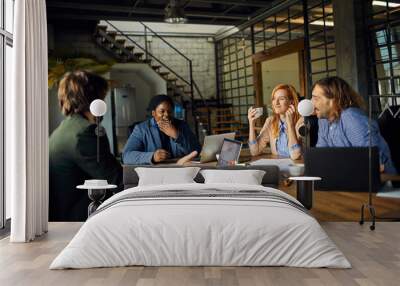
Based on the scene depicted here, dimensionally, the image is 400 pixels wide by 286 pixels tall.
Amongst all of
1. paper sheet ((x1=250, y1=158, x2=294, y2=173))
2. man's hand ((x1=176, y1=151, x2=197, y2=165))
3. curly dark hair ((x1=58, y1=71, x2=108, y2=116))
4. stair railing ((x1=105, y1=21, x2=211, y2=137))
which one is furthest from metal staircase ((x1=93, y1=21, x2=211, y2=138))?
paper sheet ((x1=250, y1=158, x2=294, y2=173))

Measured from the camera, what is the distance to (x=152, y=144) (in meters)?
4.92

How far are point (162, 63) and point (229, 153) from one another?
149 cm

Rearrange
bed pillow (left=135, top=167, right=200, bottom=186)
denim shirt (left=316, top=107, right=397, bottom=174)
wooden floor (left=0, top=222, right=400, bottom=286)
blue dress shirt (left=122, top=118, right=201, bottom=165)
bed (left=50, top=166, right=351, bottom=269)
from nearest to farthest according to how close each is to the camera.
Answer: wooden floor (left=0, top=222, right=400, bottom=286), bed (left=50, top=166, right=351, bottom=269), denim shirt (left=316, top=107, right=397, bottom=174), bed pillow (left=135, top=167, right=200, bottom=186), blue dress shirt (left=122, top=118, right=201, bottom=165)

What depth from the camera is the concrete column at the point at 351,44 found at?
4.61m

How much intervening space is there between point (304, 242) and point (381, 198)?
174 centimetres

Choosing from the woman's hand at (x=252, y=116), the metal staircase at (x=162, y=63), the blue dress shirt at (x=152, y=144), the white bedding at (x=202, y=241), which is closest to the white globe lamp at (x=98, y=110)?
the blue dress shirt at (x=152, y=144)

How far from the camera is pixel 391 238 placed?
3.63 metres

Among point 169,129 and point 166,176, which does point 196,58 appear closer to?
point 169,129

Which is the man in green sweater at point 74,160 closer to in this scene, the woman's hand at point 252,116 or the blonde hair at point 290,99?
the woman's hand at point 252,116

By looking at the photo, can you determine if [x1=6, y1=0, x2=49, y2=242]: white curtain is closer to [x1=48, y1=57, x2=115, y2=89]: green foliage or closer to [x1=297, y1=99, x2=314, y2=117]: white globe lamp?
[x1=48, y1=57, x2=115, y2=89]: green foliage

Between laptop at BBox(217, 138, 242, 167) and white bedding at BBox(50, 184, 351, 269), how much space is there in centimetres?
179

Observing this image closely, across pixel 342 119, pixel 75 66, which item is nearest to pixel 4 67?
pixel 75 66

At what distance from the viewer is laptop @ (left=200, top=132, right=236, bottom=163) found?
4802 mm

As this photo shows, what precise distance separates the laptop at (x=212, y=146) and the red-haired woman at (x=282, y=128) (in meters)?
0.28
